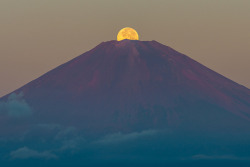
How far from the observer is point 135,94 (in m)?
119

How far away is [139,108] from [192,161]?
17609 mm

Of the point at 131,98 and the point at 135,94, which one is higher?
the point at 135,94

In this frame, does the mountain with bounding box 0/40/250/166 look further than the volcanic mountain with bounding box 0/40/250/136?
No

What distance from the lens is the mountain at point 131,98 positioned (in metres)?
111

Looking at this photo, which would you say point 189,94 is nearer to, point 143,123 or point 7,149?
point 143,123

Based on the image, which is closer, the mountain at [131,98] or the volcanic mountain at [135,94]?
the mountain at [131,98]

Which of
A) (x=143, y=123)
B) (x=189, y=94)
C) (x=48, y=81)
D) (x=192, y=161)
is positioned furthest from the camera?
(x=48, y=81)

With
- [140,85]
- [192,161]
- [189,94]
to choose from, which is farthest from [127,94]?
[192,161]

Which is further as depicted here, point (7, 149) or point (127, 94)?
point (127, 94)

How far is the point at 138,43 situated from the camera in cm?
12988

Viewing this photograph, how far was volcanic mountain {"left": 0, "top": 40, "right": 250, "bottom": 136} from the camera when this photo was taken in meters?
112

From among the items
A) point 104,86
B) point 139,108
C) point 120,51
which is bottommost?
point 139,108

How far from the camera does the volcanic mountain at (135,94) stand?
112188 mm

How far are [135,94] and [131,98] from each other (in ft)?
6.15
